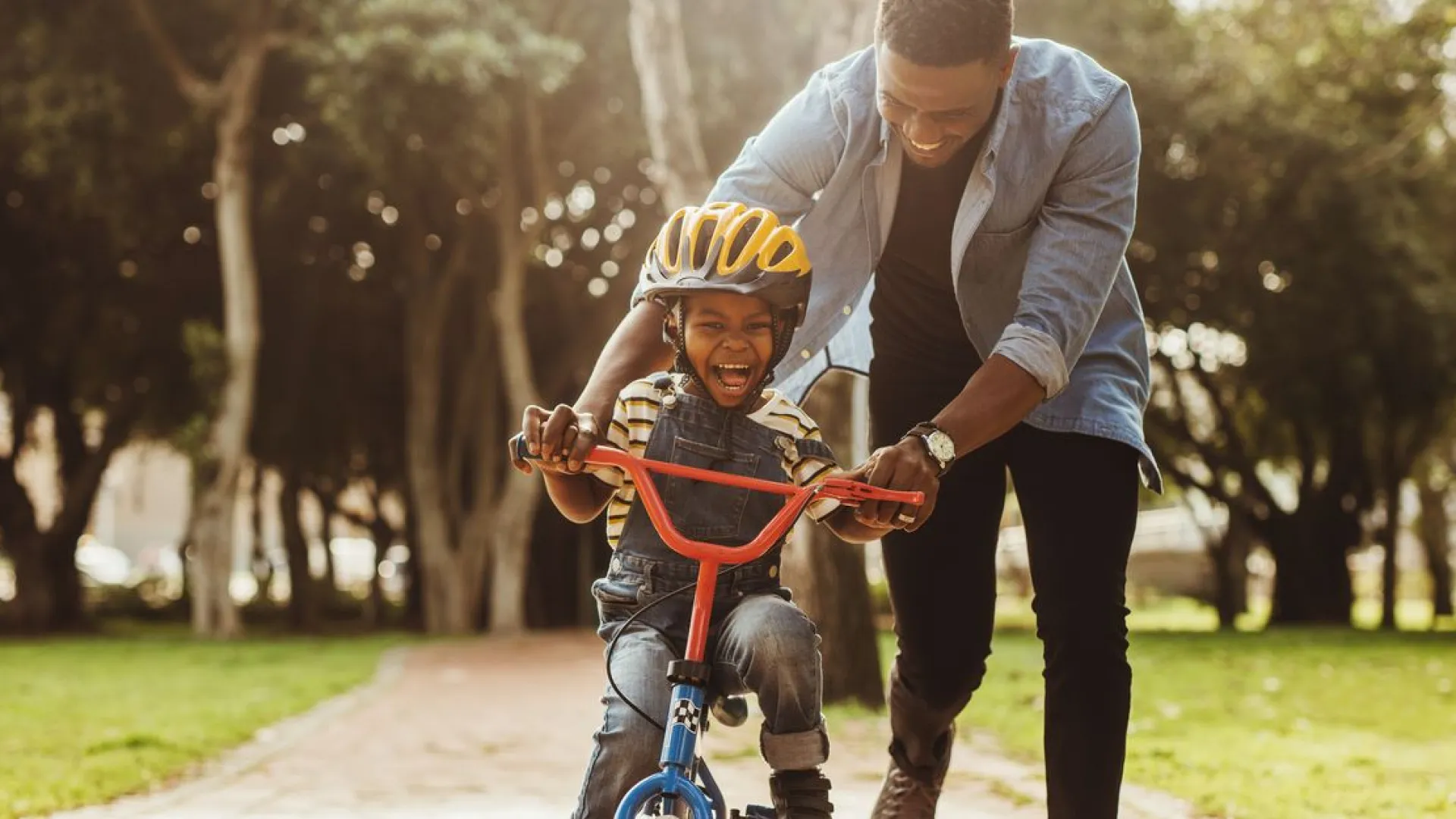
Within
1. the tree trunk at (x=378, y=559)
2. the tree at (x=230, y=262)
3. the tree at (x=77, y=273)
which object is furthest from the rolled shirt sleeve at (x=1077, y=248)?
the tree trunk at (x=378, y=559)

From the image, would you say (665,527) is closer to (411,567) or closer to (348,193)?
(348,193)

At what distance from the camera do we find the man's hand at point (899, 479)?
2988mm

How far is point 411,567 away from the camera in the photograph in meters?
30.5

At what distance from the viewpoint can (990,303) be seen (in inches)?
147

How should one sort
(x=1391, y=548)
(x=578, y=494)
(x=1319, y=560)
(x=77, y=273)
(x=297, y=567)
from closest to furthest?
(x=578, y=494), (x=77, y=273), (x=1319, y=560), (x=1391, y=548), (x=297, y=567)

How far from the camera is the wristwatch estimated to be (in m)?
3.05

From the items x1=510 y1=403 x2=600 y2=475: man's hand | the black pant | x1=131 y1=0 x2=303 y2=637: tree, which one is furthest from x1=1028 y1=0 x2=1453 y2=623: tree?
x1=510 y1=403 x2=600 y2=475: man's hand

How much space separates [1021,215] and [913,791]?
161 centimetres

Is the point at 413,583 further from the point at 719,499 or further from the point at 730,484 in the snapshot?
the point at 730,484

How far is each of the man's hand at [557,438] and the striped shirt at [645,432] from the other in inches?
14.7

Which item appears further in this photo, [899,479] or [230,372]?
[230,372]

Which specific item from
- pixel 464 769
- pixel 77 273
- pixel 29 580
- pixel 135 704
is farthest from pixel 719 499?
pixel 29 580

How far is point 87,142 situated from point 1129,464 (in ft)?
59.5

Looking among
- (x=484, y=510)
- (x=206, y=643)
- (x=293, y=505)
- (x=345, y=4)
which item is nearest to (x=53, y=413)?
(x=293, y=505)
